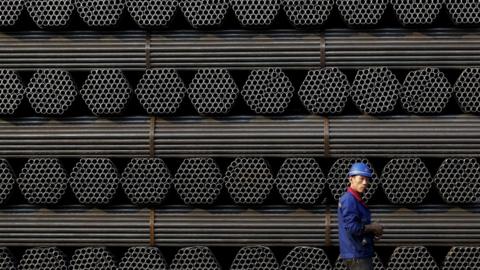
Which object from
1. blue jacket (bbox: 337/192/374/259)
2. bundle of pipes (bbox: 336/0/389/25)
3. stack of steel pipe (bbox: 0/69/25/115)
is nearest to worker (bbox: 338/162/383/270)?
blue jacket (bbox: 337/192/374/259)

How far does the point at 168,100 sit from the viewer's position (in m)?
7.71

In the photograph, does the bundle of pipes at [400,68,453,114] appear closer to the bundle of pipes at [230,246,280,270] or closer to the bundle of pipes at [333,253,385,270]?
the bundle of pipes at [333,253,385,270]

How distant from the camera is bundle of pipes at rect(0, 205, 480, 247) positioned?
7.59 m

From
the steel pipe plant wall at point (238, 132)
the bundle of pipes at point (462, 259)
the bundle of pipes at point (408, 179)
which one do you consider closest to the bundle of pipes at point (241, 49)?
the steel pipe plant wall at point (238, 132)

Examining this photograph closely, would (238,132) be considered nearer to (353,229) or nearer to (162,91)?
(162,91)

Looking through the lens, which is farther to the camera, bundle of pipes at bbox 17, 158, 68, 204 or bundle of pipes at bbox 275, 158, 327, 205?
bundle of pipes at bbox 17, 158, 68, 204

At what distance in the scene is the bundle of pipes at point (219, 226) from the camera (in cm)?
759

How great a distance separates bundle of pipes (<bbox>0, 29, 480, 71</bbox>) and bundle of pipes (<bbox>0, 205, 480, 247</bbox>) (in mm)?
1354

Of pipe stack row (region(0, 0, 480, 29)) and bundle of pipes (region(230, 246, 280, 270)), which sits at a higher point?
pipe stack row (region(0, 0, 480, 29))

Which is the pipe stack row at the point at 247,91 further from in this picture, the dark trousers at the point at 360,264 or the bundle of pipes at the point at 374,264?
the dark trousers at the point at 360,264

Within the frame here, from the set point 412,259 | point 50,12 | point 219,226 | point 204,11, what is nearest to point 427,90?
point 412,259

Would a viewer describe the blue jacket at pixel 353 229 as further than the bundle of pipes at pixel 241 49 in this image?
No

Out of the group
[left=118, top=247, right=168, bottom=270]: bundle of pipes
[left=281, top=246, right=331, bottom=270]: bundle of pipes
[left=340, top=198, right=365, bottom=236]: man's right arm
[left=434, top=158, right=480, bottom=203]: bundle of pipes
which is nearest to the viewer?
[left=340, top=198, right=365, bottom=236]: man's right arm

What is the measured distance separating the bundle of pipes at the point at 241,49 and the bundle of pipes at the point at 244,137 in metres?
0.51
